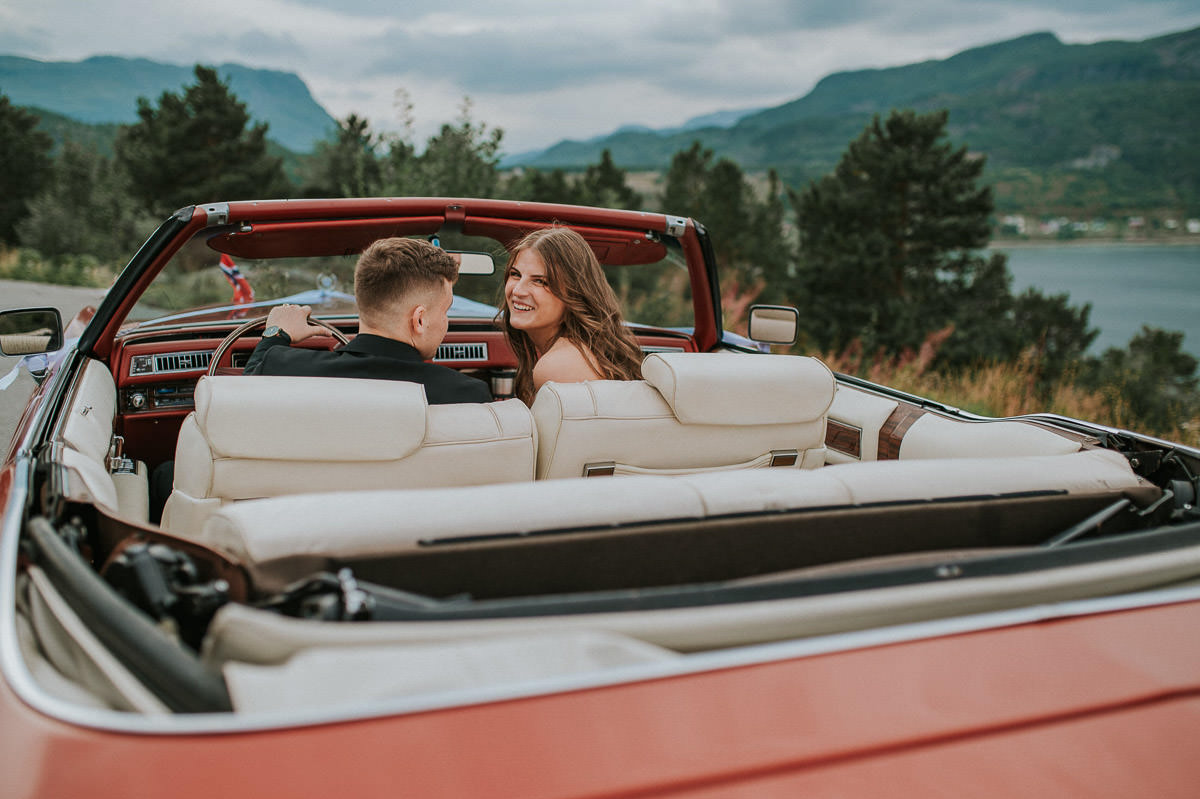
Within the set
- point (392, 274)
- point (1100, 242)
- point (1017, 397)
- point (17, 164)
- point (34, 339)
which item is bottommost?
point (1017, 397)

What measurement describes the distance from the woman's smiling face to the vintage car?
1.11m

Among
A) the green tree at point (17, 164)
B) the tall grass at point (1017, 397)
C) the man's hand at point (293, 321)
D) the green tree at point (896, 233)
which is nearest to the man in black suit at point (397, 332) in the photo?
the man's hand at point (293, 321)

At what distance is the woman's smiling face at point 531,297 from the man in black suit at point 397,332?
20.0 inches

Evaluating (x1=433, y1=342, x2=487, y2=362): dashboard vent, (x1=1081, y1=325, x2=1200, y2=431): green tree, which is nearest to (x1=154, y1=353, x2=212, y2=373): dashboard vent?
(x1=433, y1=342, x2=487, y2=362): dashboard vent

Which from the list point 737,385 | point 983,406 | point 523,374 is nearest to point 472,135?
point 983,406

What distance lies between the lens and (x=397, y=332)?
100 inches

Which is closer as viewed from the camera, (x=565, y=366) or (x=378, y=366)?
(x=378, y=366)

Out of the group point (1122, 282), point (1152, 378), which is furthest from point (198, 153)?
point (1122, 282)

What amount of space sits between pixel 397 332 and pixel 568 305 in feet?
2.66

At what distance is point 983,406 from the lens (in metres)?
8.02

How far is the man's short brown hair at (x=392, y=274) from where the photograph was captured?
254 centimetres

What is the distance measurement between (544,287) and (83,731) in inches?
97.6

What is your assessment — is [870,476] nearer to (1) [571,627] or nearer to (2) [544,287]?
(1) [571,627]

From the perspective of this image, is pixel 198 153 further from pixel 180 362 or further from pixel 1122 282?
pixel 1122 282
